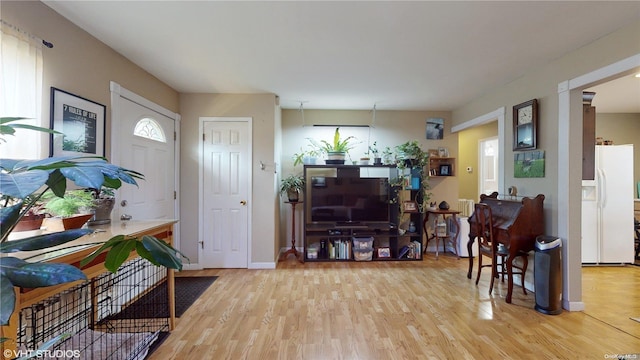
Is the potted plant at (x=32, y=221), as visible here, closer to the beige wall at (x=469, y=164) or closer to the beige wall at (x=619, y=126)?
the beige wall at (x=469, y=164)

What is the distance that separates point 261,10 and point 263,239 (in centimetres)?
278

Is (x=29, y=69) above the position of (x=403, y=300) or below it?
above

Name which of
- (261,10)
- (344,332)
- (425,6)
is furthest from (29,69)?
(344,332)

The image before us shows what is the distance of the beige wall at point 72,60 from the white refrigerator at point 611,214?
5955 millimetres

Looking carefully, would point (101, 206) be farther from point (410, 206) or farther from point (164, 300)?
point (410, 206)

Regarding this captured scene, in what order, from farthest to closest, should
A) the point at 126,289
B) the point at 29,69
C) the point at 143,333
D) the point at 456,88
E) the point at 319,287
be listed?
the point at 456,88 < the point at 319,287 < the point at 126,289 < the point at 143,333 < the point at 29,69

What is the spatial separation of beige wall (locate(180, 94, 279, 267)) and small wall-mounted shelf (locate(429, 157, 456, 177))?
2.70m

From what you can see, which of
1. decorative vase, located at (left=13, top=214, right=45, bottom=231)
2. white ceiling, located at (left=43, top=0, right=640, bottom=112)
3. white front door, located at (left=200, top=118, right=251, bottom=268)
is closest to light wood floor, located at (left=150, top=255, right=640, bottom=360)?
white front door, located at (left=200, top=118, right=251, bottom=268)

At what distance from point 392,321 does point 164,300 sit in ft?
7.52

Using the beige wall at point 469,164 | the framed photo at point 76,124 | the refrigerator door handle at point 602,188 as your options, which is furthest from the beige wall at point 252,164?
the refrigerator door handle at point 602,188

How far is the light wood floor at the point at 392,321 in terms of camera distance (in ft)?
6.55

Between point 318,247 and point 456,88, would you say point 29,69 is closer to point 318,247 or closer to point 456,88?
point 318,247

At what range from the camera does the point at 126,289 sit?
2.75m

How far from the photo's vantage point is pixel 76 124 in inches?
84.0
